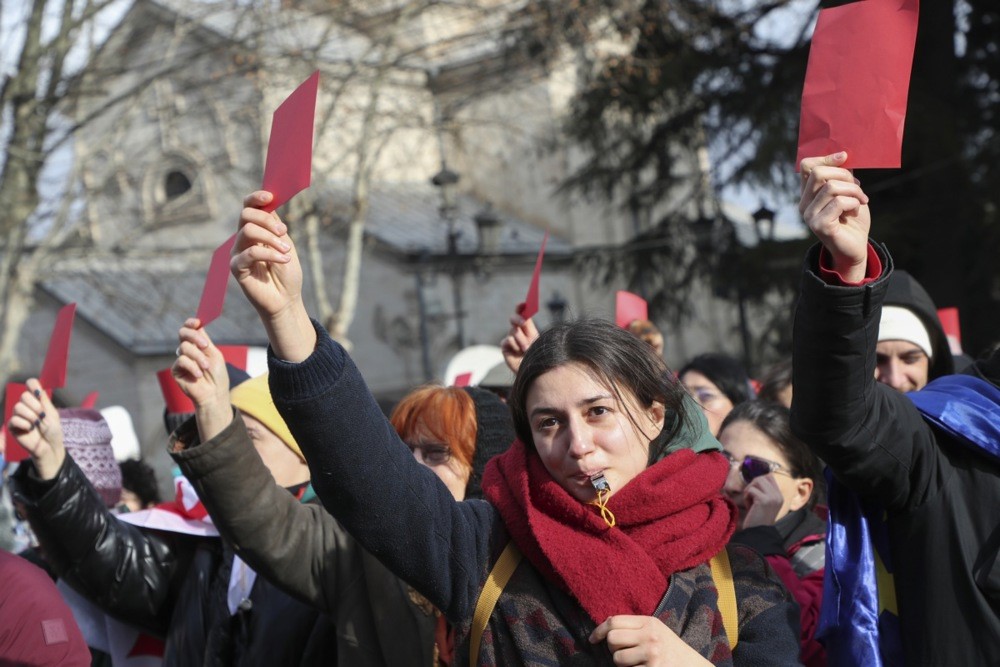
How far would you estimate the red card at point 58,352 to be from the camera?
11.4 ft

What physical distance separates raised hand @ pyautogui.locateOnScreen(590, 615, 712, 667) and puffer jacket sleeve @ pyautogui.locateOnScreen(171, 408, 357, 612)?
924mm

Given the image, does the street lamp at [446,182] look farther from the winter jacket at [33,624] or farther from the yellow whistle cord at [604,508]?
the yellow whistle cord at [604,508]

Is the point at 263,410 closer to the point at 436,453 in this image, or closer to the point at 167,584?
the point at 167,584

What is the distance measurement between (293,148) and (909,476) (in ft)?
4.01

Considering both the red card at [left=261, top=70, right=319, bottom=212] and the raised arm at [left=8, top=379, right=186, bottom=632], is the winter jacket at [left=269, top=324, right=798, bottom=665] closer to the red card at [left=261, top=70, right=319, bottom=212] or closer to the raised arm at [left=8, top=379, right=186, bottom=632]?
the red card at [left=261, top=70, right=319, bottom=212]

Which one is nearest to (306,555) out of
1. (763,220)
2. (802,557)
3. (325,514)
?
(325,514)

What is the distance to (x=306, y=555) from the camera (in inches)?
110

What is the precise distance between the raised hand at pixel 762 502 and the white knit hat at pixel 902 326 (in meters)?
0.67

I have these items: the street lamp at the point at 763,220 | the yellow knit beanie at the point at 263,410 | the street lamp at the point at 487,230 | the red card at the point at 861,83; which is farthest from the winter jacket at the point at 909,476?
the street lamp at the point at 487,230

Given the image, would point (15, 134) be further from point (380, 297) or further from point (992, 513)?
point (380, 297)

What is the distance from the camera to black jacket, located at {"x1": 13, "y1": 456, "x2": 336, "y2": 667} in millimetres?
3158

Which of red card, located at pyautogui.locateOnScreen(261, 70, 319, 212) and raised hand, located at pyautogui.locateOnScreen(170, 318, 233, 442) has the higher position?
red card, located at pyautogui.locateOnScreen(261, 70, 319, 212)

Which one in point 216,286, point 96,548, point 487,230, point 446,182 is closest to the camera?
point 216,286

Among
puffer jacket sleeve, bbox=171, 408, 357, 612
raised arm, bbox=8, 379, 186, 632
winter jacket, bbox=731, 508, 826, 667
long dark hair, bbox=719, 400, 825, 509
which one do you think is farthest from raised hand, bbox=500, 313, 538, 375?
raised arm, bbox=8, 379, 186, 632
